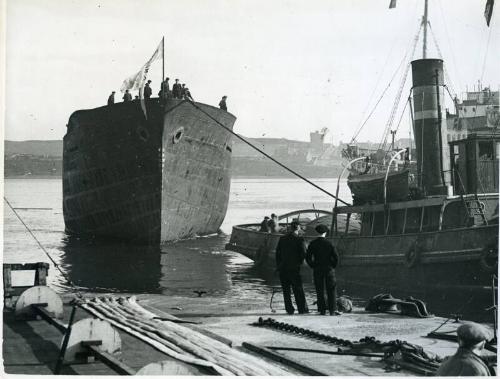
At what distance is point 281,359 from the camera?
5879 mm

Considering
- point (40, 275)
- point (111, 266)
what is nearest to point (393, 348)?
point (40, 275)

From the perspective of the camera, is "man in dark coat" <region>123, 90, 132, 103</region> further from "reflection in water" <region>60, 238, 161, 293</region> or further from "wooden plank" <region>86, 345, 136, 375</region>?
"wooden plank" <region>86, 345, 136, 375</region>

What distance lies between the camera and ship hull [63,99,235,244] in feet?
76.2

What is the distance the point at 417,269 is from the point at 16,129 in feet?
30.1

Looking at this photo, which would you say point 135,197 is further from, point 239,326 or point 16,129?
point 239,326

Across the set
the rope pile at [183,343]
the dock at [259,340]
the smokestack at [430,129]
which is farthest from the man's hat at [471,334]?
the smokestack at [430,129]

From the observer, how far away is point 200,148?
25.3 m

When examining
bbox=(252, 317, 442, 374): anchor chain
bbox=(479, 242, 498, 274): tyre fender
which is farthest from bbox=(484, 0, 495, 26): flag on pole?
bbox=(479, 242, 498, 274): tyre fender

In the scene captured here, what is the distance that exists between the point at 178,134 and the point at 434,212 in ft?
40.6

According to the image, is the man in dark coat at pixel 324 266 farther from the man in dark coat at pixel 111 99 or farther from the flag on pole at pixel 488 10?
the man in dark coat at pixel 111 99

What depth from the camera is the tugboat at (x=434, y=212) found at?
1291 cm

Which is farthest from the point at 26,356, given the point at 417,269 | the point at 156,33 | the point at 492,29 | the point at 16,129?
the point at 417,269

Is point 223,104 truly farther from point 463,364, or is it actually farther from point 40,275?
point 463,364

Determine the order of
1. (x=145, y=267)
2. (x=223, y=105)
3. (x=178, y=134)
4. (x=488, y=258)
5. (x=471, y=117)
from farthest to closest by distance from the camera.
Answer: (x=223, y=105), (x=178, y=134), (x=145, y=267), (x=471, y=117), (x=488, y=258)
